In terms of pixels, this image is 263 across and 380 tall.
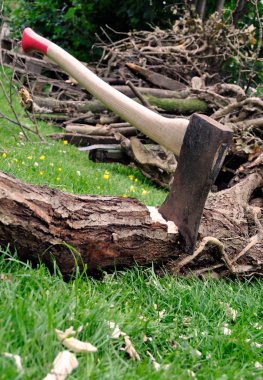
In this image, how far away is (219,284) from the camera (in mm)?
3064

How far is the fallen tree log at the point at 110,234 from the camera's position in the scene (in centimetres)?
249

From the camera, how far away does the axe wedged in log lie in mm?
2732

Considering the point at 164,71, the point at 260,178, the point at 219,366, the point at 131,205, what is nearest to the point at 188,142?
the point at 131,205

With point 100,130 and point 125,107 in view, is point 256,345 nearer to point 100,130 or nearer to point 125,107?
point 125,107

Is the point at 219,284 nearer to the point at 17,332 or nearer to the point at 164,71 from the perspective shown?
the point at 17,332

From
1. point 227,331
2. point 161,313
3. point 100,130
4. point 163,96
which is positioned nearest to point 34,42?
point 161,313

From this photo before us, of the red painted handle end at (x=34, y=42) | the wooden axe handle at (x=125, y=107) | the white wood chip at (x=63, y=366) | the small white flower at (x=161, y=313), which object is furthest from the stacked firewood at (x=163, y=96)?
the white wood chip at (x=63, y=366)

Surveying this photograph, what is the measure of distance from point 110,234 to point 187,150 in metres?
0.61

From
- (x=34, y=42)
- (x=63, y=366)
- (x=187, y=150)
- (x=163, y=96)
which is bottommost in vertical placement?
(x=63, y=366)

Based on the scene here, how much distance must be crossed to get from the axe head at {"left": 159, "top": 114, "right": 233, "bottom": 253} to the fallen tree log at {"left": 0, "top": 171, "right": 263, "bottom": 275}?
10 centimetres

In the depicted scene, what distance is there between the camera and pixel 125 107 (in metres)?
3.14

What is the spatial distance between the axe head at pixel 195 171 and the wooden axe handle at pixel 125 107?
Result: 12 centimetres

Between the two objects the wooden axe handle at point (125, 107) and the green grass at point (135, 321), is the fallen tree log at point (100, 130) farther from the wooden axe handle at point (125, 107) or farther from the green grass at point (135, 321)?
the green grass at point (135, 321)

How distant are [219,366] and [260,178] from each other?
102 inches
